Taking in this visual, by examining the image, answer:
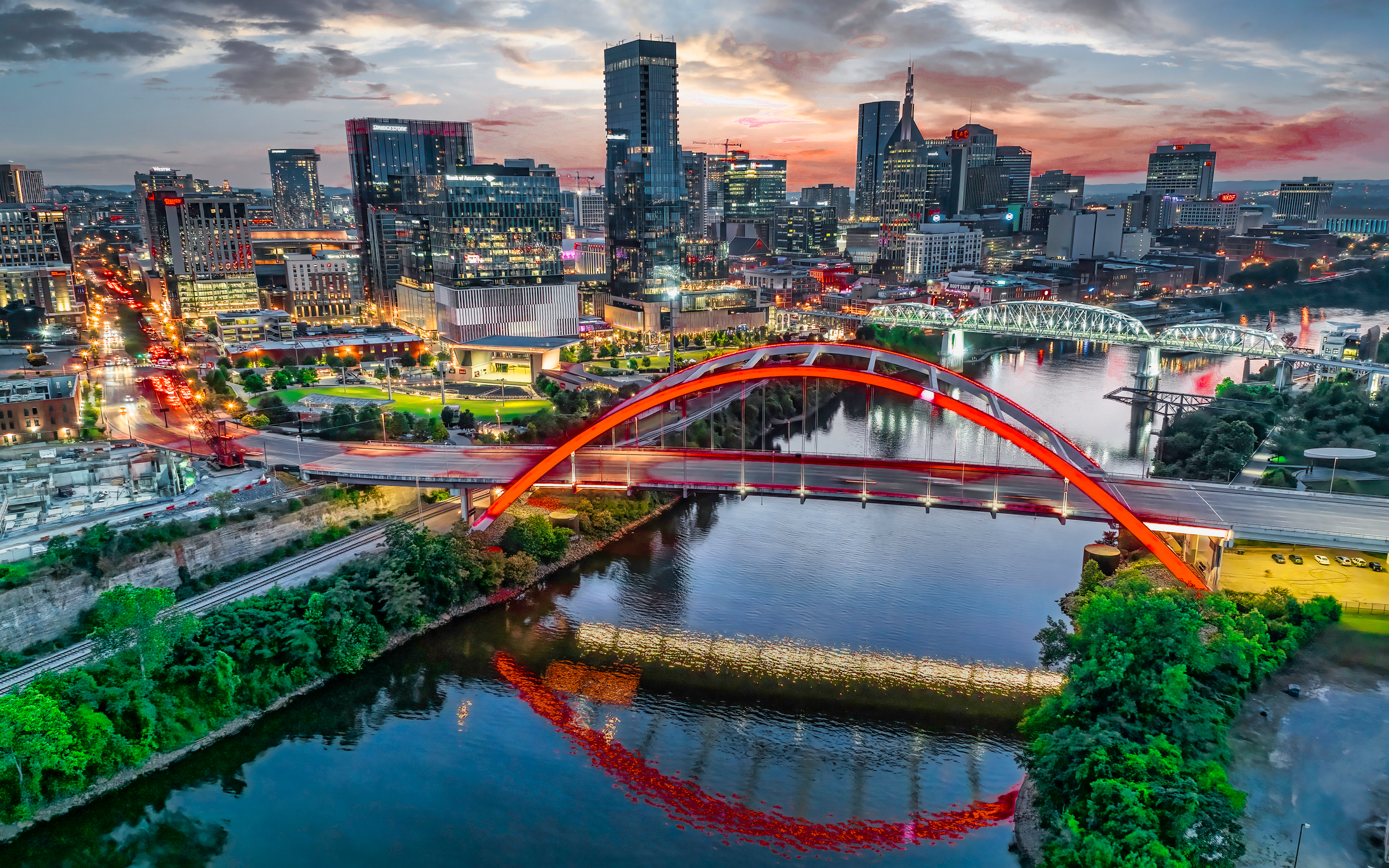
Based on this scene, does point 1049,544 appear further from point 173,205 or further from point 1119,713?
point 173,205

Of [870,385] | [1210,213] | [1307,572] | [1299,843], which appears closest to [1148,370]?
[1307,572]

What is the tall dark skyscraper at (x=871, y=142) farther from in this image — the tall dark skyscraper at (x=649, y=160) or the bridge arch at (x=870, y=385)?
the bridge arch at (x=870, y=385)

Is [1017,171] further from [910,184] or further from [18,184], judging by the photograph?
[18,184]

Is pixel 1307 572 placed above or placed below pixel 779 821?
above

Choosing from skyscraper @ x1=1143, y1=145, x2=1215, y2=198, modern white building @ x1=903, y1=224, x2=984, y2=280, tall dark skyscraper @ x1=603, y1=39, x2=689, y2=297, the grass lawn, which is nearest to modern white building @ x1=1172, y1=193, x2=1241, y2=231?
skyscraper @ x1=1143, y1=145, x2=1215, y2=198

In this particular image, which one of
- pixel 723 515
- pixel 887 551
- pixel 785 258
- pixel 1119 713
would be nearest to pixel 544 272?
pixel 723 515
